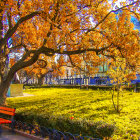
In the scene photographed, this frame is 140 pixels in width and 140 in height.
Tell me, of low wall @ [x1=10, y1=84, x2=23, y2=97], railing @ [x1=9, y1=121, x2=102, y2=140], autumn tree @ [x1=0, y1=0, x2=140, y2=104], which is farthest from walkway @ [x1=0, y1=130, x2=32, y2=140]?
low wall @ [x1=10, y1=84, x2=23, y2=97]

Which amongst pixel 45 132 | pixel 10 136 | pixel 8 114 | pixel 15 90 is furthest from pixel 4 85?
pixel 15 90

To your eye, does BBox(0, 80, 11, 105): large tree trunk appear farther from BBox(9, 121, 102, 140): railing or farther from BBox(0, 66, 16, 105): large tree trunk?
BBox(9, 121, 102, 140): railing

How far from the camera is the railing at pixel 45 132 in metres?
4.74

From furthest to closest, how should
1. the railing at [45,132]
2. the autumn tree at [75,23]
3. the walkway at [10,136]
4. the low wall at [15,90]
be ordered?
the low wall at [15,90] → the autumn tree at [75,23] → the walkway at [10,136] → the railing at [45,132]

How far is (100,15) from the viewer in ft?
32.2

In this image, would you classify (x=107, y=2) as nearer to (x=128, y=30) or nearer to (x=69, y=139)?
(x=128, y=30)

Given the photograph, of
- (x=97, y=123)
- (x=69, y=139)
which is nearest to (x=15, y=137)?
(x=69, y=139)

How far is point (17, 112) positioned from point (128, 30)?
6.98 metres

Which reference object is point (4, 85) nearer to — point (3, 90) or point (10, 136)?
point (3, 90)

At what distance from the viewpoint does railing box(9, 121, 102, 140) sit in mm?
4737

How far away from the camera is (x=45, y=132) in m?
5.50

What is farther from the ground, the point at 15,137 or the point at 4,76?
the point at 4,76

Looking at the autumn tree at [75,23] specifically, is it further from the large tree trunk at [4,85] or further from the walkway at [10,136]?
the walkway at [10,136]

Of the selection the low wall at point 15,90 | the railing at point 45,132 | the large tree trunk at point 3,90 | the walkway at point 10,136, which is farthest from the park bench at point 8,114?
the low wall at point 15,90
